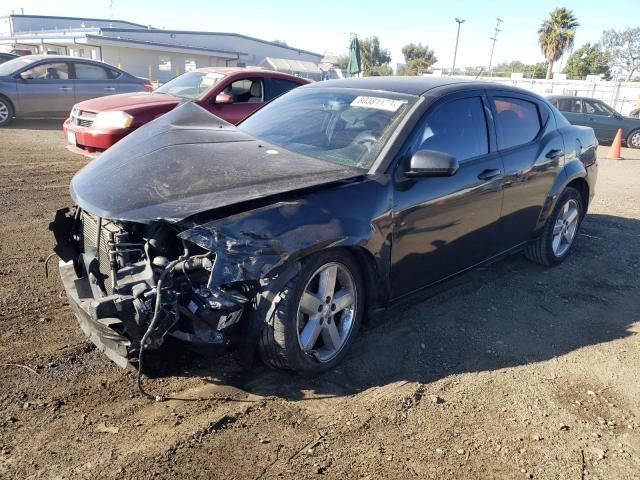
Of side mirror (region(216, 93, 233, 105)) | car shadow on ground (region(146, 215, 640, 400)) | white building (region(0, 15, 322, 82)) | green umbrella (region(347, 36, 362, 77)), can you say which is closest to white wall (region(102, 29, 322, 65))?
white building (region(0, 15, 322, 82))

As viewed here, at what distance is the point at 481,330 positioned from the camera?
3957 millimetres

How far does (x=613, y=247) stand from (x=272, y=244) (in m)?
5.06

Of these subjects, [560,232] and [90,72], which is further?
[90,72]

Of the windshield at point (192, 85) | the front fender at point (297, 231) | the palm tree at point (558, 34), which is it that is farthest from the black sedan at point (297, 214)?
the palm tree at point (558, 34)

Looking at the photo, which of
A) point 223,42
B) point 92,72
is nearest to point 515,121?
point 92,72

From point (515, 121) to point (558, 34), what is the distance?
52307 mm

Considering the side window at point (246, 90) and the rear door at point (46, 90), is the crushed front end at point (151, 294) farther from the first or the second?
the rear door at point (46, 90)

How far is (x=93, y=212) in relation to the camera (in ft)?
9.16

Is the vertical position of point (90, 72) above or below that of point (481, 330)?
above

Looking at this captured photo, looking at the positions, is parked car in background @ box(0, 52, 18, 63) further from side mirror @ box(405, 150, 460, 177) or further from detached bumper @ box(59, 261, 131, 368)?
side mirror @ box(405, 150, 460, 177)

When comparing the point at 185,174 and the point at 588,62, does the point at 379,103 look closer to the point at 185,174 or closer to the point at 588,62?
the point at 185,174

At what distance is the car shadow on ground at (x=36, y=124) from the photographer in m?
12.2

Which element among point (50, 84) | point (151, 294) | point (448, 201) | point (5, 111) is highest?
point (448, 201)

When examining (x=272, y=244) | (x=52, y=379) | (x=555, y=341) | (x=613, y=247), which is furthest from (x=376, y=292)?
(x=613, y=247)
